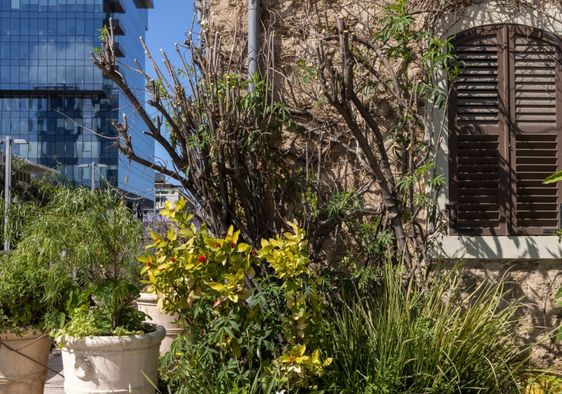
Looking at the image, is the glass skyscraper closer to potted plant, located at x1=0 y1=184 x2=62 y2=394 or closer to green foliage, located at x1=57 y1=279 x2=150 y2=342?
potted plant, located at x1=0 y1=184 x2=62 y2=394

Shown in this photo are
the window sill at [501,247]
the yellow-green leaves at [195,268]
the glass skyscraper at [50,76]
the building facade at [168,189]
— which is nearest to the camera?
the yellow-green leaves at [195,268]

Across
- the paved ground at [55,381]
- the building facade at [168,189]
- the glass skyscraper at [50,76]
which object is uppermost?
the glass skyscraper at [50,76]

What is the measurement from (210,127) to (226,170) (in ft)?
1.00

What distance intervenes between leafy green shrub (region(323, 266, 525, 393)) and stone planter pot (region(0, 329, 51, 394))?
1.97 meters

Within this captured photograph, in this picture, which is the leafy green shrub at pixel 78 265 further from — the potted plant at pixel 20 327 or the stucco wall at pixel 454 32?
the stucco wall at pixel 454 32

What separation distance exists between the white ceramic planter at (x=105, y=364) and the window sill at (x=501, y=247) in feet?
7.56

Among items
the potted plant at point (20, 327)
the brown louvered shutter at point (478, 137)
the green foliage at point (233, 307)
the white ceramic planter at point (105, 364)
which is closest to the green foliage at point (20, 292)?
the potted plant at point (20, 327)

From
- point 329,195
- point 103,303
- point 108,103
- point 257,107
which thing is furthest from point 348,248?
point 108,103

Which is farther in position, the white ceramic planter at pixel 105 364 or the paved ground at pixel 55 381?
the paved ground at pixel 55 381

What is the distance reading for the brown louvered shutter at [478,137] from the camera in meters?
5.44

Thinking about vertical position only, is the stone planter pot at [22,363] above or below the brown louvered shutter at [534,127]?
below

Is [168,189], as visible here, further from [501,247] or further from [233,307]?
[501,247]

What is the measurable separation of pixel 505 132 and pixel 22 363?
377 centimetres

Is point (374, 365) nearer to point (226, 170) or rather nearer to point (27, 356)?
point (226, 170)
